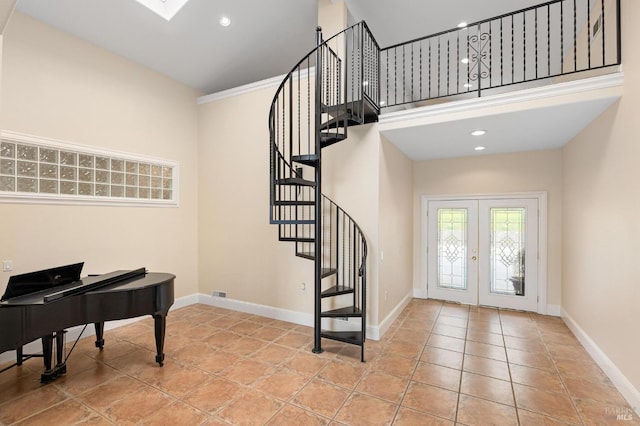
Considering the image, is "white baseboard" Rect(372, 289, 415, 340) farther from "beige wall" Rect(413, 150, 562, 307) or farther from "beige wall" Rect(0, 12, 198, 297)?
"beige wall" Rect(0, 12, 198, 297)

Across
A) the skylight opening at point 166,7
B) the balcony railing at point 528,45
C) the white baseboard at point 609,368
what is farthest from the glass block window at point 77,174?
the white baseboard at point 609,368

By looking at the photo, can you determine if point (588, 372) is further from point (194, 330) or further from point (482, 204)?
point (194, 330)

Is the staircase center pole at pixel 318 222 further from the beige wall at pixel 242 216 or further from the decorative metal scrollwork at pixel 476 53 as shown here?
the decorative metal scrollwork at pixel 476 53

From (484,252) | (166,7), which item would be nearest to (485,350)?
(484,252)

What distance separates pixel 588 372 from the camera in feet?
9.64

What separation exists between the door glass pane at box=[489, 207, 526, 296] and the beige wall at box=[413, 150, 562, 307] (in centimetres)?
36

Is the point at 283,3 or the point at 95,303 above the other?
the point at 283,3

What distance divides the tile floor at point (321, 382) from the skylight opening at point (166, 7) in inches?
169

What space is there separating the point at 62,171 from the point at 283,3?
3.69 metres

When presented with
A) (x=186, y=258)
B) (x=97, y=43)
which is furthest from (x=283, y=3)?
(x=186, y=258)

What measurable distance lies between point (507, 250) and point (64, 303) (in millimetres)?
5932

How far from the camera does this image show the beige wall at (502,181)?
464 cm

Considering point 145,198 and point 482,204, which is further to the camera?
point 482,204

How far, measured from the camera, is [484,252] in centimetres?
515
